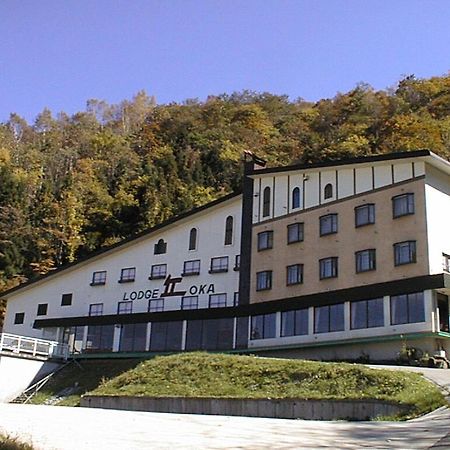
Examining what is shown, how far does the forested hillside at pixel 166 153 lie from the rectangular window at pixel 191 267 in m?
21.3

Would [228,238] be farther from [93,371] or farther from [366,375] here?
[366,375]

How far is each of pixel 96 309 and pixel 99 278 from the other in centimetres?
200

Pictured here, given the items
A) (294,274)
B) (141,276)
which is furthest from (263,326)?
(141,276)

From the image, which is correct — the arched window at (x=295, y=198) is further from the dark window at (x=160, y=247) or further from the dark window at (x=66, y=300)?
the dark window at (x=66, y=300)

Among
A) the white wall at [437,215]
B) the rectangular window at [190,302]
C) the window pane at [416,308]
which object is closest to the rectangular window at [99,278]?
the rectangular window at [190,302]

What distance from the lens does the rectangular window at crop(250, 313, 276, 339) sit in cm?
3322

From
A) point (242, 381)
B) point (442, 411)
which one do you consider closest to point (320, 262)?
point (242, 381)

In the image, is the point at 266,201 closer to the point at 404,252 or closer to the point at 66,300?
the point at 404,252

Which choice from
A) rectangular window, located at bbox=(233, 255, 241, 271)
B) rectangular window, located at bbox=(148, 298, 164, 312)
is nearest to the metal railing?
rectangular window, located at bbox=(148, 298, 164, 312)

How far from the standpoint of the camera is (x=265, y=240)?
3572 cm

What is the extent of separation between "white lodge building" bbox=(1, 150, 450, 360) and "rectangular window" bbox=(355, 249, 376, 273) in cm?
7

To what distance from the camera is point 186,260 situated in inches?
1538

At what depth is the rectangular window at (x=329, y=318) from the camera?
1192 inches

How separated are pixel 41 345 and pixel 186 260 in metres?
9.66
